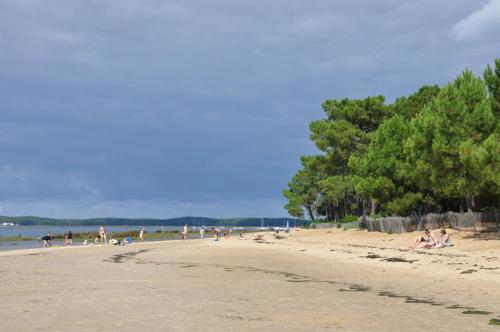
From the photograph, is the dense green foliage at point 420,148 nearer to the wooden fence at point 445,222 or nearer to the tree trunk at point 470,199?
the tree trunk at point 470,199

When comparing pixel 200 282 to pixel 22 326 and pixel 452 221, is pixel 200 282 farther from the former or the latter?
pixel 452 221

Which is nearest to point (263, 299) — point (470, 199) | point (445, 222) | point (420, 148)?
point (420, 148)

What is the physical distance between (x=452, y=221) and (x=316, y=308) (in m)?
31.9

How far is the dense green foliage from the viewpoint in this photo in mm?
35188

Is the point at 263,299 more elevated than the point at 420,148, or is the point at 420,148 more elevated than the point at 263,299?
the point at 420,148

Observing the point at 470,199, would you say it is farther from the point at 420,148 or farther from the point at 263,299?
the point at 263,299

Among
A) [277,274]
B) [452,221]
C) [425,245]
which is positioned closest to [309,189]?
[452,221]

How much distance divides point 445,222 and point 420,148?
24.0 ft

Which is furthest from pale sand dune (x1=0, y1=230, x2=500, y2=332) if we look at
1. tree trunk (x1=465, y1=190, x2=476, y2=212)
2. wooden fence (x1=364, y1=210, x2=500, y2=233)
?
tree trunk (x1=465, y1=190, x2=476, y2=212)

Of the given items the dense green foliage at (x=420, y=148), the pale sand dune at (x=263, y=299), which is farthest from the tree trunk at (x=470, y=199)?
the pale sand dune at (x=263, y=299)

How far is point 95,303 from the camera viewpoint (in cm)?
1288

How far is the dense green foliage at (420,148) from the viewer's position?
3519cm

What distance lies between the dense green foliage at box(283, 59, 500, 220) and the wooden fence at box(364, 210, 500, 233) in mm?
1790

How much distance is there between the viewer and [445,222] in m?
41.9
